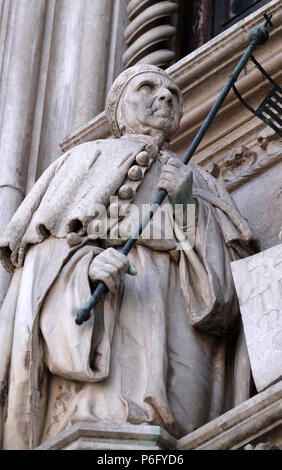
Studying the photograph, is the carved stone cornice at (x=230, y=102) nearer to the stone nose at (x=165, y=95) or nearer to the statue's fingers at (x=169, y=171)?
the stone nose at (x=165, y=95)

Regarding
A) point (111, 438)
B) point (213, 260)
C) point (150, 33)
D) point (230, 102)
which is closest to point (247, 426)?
point (111, 438)

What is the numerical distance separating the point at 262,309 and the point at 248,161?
4.39ft

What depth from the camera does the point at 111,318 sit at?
532 cm

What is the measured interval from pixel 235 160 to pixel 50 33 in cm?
137

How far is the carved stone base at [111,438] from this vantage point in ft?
16.1

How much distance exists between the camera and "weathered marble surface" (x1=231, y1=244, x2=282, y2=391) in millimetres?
5050

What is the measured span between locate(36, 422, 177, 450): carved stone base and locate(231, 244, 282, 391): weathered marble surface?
0.31 metres

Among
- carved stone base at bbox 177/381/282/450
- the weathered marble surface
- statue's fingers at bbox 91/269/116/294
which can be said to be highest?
statue's fingers at bbox 91/269/116/294

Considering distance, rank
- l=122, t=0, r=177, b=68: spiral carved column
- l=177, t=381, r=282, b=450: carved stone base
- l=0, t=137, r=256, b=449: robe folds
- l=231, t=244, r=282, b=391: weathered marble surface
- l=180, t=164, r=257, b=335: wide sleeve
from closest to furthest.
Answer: l=177, t=381, r=282, b=450: carved stone base, l=231, t=244, r=282, b=391: weathered marble surface, l=0, t=137, r=256, b=449: robe folds, l=180, t=164, r=257, b=335: wide sleeve, l=122, t=0, r=177, b=68: spiral carved column

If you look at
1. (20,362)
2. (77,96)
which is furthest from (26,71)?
(20,362)

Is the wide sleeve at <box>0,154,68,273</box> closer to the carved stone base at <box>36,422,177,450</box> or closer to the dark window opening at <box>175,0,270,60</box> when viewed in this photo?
the carved stone base at <box>36,422,177,450</box>

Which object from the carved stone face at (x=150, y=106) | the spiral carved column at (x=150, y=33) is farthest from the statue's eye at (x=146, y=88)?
the spiral carved column at (x=150, y=33)

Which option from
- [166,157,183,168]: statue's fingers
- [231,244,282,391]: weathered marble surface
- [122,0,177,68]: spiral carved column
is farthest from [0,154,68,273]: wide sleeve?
[122,0,177,68]: spiral carved column

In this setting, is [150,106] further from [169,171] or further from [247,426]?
[247,426]
